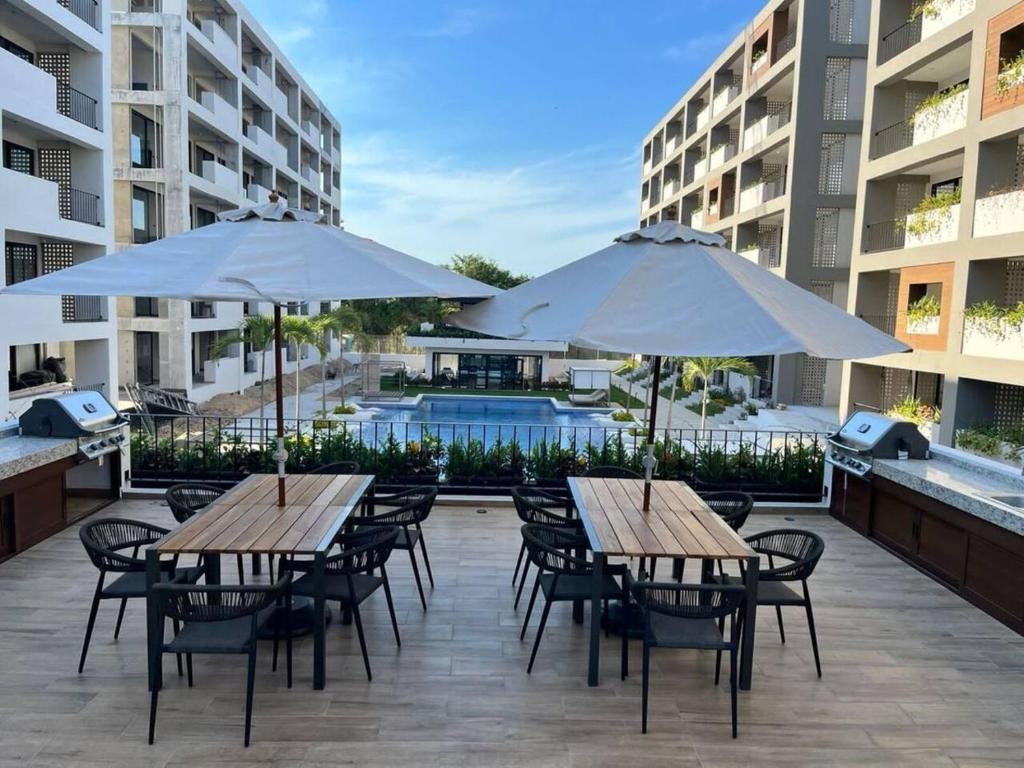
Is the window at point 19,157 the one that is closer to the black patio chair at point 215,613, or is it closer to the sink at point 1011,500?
the black patio chair at point 215,613

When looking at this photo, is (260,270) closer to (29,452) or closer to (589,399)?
(29,452)

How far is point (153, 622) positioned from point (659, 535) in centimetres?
288

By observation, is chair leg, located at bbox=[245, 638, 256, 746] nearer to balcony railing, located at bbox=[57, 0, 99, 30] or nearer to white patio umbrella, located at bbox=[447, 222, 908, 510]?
white patio umbrella, located at bbox=[447, 222, 908, 510]

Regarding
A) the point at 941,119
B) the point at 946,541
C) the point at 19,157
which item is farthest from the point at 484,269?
the point at 946,541

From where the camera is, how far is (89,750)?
10.4 feet

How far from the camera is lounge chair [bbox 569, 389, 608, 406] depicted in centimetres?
2597

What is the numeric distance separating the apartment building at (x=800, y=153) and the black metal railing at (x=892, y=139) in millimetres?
4670

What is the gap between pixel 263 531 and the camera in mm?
3908

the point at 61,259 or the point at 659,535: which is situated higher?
the point at 61,259

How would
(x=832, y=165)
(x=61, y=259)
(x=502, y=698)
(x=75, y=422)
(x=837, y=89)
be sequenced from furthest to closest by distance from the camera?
1. (x=832, y=165)
2. (x=837, y=89)
3. (x=61, y=259)
4. (x=75, y=422)
5. (x=502, y=698)

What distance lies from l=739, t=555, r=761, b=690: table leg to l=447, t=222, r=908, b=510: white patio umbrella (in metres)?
1.07

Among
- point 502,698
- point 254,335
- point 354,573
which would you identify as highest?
point 254,335

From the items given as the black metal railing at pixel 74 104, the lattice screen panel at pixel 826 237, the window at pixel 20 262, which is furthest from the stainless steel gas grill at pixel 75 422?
the lattice screen panel at pixel 826 237

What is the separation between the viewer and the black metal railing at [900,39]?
15875 mm
